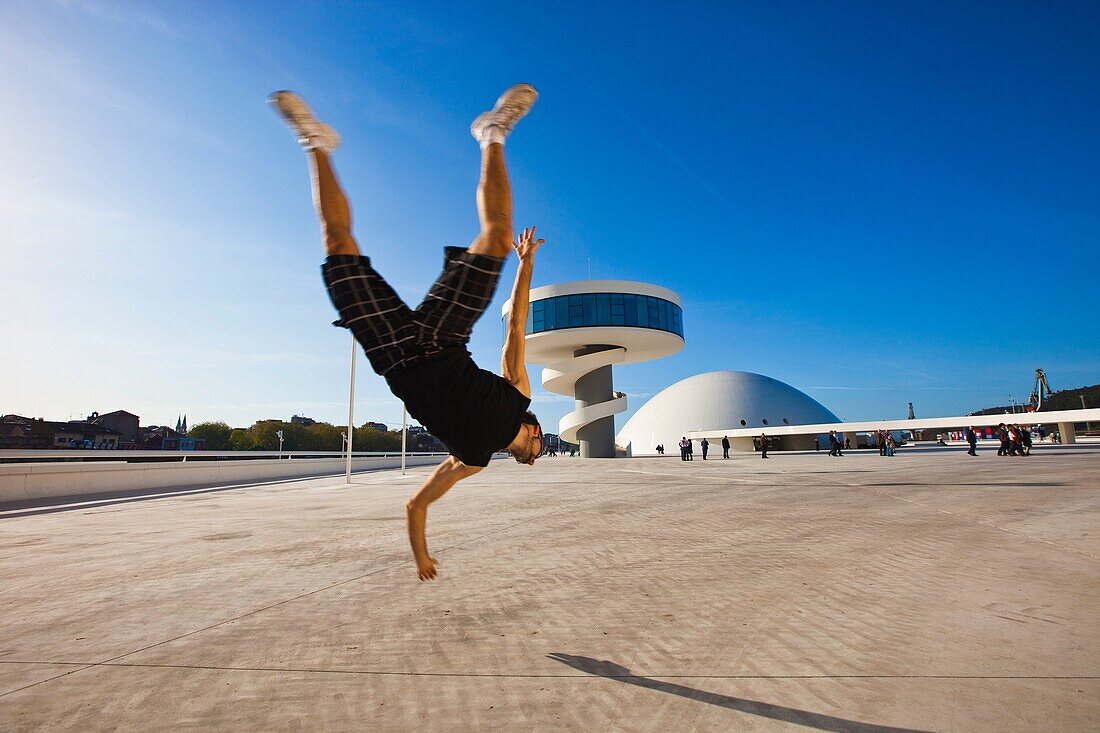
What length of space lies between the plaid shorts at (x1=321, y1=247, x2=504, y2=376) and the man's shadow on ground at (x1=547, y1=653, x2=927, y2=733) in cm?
176

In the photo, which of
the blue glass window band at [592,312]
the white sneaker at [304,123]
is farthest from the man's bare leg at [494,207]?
the blue glass window band at [592,312]

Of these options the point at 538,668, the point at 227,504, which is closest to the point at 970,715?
the point at 538,668

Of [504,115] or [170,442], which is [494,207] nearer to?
[504,115]

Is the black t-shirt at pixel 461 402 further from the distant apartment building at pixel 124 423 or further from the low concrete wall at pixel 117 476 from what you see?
the distant apartment building at pixel 124 423

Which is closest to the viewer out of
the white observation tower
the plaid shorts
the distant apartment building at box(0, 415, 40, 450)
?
the plaid shorts

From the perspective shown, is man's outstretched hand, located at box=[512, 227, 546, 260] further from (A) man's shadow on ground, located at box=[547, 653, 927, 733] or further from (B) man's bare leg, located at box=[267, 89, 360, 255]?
(A) man's shadow on ground, located at box=[547, 653, 927, 733]

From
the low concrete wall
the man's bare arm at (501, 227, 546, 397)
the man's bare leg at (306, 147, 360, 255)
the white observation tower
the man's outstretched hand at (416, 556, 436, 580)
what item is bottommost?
the low concrete wall

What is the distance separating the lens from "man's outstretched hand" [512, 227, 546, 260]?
3.83 metres

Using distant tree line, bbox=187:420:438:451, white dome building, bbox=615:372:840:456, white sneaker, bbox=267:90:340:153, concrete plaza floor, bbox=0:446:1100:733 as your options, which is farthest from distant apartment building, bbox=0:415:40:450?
white sneaker, bbox=267:90:340:153

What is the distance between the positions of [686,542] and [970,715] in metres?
3.84

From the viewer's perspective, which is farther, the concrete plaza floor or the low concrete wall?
the low concrete wall

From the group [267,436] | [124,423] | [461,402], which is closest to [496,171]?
[461,402]

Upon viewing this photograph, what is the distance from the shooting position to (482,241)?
116 inches

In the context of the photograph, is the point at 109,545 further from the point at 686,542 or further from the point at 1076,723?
the point at 1076,723
